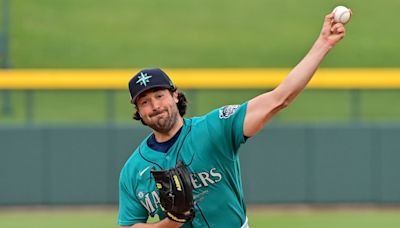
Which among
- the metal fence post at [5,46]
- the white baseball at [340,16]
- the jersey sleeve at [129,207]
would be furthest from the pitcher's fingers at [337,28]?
the metal fence post at [5,46]

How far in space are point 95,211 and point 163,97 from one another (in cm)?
887

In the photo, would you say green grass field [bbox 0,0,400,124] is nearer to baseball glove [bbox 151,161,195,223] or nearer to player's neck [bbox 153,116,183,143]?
player's neck [bbox 153,116,183,143]

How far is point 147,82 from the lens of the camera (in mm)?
5164

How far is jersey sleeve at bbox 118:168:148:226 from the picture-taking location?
5.53 m

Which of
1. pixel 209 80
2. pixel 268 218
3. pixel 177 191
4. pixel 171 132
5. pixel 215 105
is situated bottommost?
pixel 268 218

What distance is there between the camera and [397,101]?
1431 centimetres

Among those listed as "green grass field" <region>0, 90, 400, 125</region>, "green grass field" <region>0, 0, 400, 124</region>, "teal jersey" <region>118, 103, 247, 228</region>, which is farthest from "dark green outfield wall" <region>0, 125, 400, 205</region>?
"green grass field" <region>0, 0, 400, 124</region>

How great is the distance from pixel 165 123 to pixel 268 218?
7967 millimetres

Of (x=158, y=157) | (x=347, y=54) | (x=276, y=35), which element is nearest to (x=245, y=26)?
(x=276, y=35)

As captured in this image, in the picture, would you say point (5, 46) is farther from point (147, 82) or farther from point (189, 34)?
point (147, 82)

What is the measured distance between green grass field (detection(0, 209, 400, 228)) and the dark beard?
6898 mm

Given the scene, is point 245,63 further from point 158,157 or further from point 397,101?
point 158,157

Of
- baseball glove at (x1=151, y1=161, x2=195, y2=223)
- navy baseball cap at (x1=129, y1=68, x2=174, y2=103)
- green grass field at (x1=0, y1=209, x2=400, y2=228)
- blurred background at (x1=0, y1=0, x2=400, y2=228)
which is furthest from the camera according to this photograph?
blurred background at (x1=0, y1=0, x2=400, y2=228)

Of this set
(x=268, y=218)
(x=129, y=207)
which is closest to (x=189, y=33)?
(x=268, y=218)
